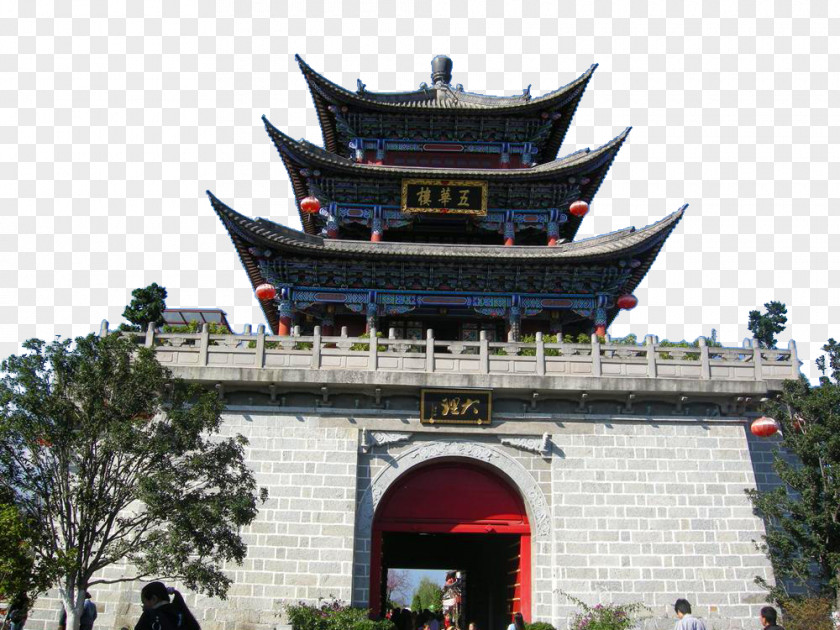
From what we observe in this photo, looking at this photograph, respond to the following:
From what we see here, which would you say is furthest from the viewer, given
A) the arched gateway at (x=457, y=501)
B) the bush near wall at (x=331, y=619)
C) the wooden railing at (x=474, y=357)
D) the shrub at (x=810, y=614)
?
the wooden railing at (x=474, y=357)

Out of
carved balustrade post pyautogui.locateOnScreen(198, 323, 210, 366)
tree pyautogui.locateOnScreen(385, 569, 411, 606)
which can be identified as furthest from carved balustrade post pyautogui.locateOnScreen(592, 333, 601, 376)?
tree pyautogui.locateOnScreen(385, 569, 411, 606)

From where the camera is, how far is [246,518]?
451 inches

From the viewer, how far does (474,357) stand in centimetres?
1633

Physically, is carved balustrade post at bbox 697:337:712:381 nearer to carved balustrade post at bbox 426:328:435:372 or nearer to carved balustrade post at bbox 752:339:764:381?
carved balustrade post at bbox 752:339:764:381

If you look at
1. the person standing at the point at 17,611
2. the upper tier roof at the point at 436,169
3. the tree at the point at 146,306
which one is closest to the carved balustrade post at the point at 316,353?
the upper tier roof at the point at 436,169

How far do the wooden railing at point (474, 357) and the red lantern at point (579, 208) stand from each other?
5500 millimetres

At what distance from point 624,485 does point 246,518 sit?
318 inches

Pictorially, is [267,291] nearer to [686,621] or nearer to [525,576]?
[525,576]

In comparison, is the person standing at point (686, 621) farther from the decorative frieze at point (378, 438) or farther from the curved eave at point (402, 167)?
the curved eave at point (402, 167)

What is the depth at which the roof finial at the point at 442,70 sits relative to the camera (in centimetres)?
2547

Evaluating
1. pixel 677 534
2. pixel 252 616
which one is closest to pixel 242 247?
pixel 252 616

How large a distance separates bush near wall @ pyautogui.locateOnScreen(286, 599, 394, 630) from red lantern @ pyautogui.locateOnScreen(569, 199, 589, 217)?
1196cm

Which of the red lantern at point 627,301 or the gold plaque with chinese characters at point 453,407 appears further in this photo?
the red lantern at point 627,301

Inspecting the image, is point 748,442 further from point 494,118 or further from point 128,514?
point 128,514
